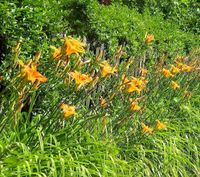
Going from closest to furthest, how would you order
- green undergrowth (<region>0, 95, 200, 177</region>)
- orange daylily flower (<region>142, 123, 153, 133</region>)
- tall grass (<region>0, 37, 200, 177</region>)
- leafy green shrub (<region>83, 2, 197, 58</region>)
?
tall grass (<region>0, 37, 200, 177</region>), green undergrowth (<region>0, 95, 200, 177</region>), orange daylily flower (<region>142, 123, 153, 133</region>), leafy green shrub (<region>83, 2, 197, 58</region>)

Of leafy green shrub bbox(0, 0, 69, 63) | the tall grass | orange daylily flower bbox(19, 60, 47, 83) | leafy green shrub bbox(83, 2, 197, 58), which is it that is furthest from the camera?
leafy green shrub bbox(83, 2, 197, 58)

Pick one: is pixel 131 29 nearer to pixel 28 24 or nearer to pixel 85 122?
pixel 28 24

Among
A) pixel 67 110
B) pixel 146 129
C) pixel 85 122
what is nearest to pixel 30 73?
pixel 67 110

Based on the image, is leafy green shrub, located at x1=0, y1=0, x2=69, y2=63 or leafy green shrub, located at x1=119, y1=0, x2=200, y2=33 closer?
leafy green shrub, located at x1=0, y1=0, x2=69, y2=63

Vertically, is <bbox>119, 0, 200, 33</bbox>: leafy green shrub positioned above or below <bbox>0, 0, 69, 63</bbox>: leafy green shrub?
below

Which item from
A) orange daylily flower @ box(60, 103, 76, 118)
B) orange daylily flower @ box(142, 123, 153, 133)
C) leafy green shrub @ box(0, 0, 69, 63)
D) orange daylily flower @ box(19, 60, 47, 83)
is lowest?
orange daylily flower @ box(142, 123, 153, 133)

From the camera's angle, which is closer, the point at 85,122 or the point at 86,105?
the point at 85,122

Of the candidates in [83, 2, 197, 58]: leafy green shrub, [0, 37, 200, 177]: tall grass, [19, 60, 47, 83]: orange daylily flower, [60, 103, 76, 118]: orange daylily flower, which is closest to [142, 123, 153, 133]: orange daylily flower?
[0, 37, 200, 177]: tall grass

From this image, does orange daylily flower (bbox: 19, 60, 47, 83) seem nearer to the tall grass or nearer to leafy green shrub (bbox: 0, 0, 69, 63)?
the tall grass

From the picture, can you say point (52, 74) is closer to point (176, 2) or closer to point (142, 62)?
point (142, 62)

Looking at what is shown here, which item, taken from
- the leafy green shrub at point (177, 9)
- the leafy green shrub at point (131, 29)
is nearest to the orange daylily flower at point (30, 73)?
the leafy green shrub at point (131, 29)

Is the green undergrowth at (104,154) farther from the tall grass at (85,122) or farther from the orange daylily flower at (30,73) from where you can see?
the orange daylily flower at (30,73)

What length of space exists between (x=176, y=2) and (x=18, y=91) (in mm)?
6638

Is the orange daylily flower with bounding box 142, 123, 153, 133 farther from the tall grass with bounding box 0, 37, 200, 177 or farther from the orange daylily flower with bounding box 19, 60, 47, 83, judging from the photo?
the orange daylily flower with bounding box 19, 60, 47, 83
